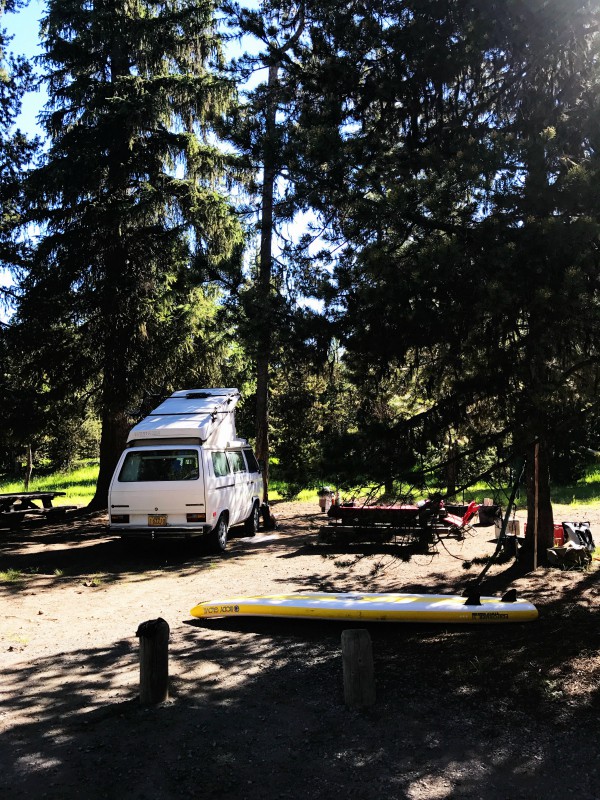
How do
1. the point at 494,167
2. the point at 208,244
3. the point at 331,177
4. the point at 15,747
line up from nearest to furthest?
1. the point at 15,747
2. the point at 494,167
3. the point at 331,177
4. the point at 208,244

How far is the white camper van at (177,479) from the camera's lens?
43.0ft

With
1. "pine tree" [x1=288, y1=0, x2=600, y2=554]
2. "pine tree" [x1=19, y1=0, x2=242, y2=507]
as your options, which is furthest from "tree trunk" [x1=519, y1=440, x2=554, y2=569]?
"pine tree" [x1=19, y1=0, x2=242, y2=507]

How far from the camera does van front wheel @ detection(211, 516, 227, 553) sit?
13.9 m

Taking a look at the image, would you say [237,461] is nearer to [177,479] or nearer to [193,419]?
[193,419]

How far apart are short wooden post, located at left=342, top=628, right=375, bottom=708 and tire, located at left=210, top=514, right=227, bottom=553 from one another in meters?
8.18

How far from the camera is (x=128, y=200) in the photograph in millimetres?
17859

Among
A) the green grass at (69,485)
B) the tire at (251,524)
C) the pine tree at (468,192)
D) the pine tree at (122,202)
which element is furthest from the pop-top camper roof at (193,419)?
the green grass at (69,485)

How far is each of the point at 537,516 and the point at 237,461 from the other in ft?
22.4

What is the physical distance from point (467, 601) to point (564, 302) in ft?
12.4

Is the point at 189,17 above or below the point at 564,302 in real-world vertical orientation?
above

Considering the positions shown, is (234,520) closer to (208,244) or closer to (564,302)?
(208,244)

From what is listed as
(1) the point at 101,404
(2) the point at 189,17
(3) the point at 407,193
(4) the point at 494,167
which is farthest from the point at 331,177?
(2) the point at 189,17

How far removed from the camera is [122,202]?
17.8 meters

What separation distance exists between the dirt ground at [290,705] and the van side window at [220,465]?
12.0 feet
